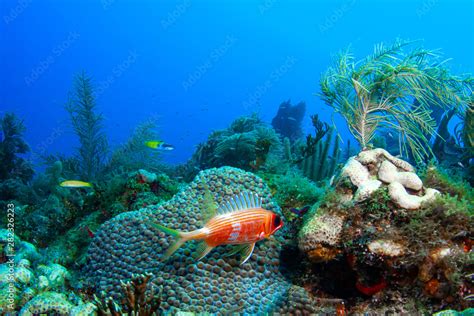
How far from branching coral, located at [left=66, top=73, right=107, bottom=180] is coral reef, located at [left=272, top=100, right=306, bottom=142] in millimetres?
10959

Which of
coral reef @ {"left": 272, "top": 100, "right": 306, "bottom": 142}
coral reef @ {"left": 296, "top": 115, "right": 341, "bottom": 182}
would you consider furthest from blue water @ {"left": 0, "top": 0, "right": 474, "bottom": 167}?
coral reef @ {"left": 296, "top": 115, "right": 341, "bottom": 182}

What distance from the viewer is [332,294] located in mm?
3479

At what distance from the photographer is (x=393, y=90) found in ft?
14.4

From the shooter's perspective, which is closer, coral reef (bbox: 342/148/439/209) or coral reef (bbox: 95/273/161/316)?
coral reef (bbox: 95/273/161/316)

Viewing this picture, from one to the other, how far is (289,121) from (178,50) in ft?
462

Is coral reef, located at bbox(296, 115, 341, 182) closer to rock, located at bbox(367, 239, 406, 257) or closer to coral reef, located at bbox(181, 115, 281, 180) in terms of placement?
coral reef, located at bbox(181, 115, 281, 180)

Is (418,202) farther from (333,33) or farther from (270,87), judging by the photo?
(333,33)

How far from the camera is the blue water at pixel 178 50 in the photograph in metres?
123

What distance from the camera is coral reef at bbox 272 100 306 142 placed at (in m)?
19.5

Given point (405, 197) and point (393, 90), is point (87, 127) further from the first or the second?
point (405, 197)

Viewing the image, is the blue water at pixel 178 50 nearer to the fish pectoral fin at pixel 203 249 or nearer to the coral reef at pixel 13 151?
the coral reef at pixel 13 151

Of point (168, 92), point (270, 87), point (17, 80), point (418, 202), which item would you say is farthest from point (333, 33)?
point (418, 202)

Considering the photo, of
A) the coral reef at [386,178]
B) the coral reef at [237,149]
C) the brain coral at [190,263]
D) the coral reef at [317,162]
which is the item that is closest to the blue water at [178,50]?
the coral reef at [237,149]

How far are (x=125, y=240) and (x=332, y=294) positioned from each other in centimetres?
278
